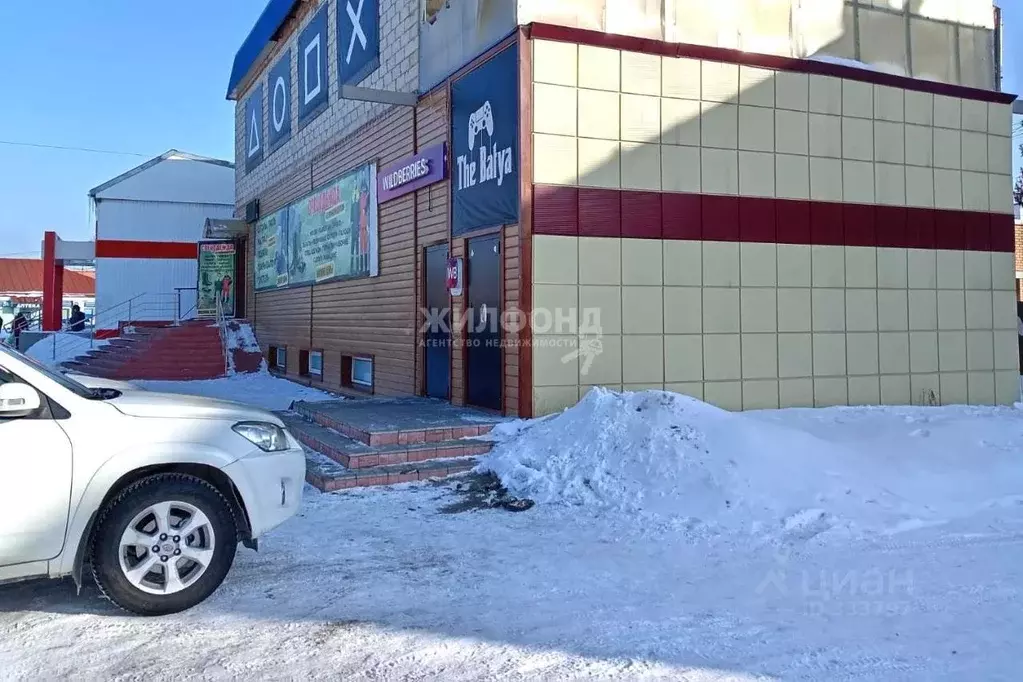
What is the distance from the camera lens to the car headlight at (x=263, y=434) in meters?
4.72

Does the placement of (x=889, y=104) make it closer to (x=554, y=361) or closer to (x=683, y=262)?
(x=683, y=262)

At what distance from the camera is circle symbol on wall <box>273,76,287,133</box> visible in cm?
1881

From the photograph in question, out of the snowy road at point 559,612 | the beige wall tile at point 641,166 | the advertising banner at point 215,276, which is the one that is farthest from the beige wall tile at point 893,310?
the advertising banner at point 215,276

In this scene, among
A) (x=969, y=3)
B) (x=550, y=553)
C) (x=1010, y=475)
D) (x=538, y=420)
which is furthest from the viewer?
(x=969, y=3)

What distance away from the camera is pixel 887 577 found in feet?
16.7

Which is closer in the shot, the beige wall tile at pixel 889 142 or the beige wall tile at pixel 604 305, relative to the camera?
the beige wall tile at pixel 604 305

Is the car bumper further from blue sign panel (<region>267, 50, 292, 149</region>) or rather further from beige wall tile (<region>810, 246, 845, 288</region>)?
blue sign panel (<region>267, 50, 292, 149</region>)

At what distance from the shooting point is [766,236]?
10.3 meters

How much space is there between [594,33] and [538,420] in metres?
4.57

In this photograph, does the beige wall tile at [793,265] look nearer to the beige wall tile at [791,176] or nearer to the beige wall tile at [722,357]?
the beige wall tile at [791,176]

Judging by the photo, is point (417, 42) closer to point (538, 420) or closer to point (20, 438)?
point (538, 420)

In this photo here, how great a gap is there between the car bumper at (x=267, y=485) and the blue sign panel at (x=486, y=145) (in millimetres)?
5164

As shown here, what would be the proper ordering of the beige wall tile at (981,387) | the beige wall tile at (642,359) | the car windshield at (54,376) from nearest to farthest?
1. the car windshield at (54,376)
2. the beige wall tile at (642,359)
3. the beige wall tile at (981,387)

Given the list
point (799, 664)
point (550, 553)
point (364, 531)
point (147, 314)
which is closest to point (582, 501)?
point (550, 553)
